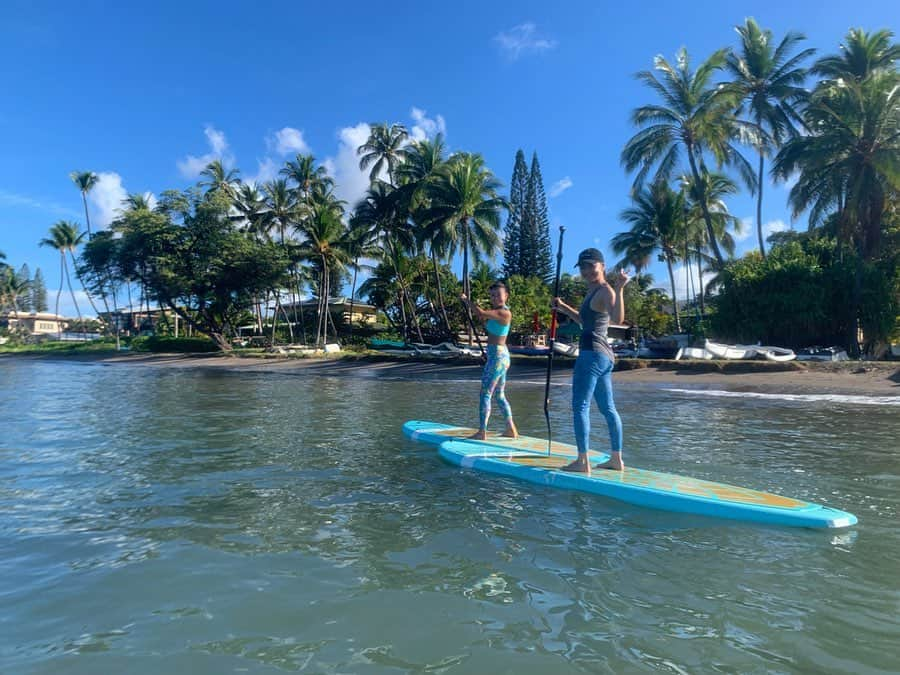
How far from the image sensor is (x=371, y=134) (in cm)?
4447

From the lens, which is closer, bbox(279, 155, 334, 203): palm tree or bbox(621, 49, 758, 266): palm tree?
bbox(621, 49, 758, 266): palm tree

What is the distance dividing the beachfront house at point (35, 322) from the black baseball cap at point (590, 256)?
92050mm

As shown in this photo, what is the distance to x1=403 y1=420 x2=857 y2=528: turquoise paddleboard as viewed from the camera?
4426 millimetres

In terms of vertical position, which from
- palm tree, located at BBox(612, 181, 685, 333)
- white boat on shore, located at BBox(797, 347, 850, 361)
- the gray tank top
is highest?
palm tree, located at BBox(612, 181, 685, 333)

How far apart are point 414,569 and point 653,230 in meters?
36.6

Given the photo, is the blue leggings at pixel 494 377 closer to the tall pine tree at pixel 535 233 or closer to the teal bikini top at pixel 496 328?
the teal bikini top at pixel 496 328

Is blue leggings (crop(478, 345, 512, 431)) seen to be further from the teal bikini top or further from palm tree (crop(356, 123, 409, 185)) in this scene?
palm tree (crop(356, 123, 409, 185))

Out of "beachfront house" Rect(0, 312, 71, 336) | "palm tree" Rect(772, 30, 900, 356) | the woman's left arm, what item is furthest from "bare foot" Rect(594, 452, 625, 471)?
"beachfront house" Rect(0, 312, 71, 336)

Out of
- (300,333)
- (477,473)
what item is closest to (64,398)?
(477,473)

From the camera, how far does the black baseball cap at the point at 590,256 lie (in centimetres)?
555

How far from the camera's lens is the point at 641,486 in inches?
199

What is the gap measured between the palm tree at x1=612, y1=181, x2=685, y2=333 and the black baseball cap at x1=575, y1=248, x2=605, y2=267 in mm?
31306

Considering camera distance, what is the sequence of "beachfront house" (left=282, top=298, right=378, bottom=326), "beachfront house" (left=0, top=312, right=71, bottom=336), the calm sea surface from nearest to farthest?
1. the calm sea surface
2. "beachfront house" (left=282, top=298, right=378, bottom=326)
3. "beachfront house" (left=0, top=312, right=71, bottom=336)

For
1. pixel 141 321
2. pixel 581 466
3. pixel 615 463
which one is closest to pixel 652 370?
pixel 615 463
